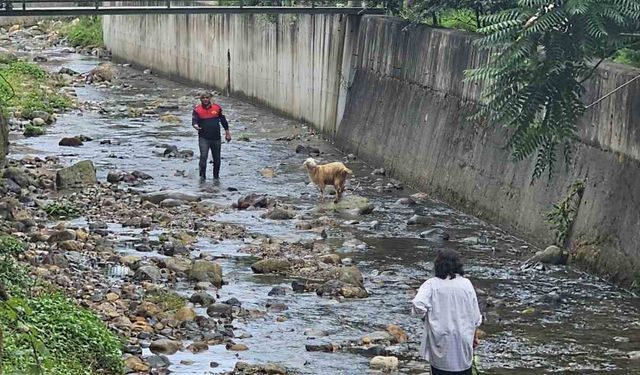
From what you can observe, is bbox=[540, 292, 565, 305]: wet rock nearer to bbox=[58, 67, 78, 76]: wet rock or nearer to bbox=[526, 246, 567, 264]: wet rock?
bbox=[526, 246, 567, 264]: wet rock

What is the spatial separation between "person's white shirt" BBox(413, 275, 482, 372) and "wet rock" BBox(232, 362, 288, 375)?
3.12 meters

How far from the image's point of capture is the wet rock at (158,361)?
1199 cm

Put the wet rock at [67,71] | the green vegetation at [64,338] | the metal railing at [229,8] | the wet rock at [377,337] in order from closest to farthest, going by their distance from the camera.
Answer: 1. the green vegetation at [64,338]
2. the wet rock at [377,337]
3. the metal railing at [229,8]
4. the wet rock at [67,71]

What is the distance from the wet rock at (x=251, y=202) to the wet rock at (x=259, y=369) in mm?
9422

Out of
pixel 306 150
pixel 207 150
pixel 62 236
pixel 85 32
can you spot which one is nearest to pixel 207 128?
pixel 207 150

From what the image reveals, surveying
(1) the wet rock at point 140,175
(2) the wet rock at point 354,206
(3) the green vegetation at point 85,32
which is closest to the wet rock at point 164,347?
(2) the wet rock at point 354,206

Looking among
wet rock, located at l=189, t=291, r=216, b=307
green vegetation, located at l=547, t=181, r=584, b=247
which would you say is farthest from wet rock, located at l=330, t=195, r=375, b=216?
wet rock, located at l=189, t=291, r=216, b=307

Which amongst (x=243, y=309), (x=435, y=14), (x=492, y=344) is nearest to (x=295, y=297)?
(x=243, y=309)

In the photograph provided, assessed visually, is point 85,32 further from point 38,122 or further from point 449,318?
point 449,318

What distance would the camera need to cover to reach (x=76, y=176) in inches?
909

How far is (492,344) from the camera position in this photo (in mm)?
13547

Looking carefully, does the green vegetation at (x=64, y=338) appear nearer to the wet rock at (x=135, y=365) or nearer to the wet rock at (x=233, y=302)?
the wet rock at (x=135, y=365)

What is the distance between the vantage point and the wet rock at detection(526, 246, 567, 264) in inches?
680

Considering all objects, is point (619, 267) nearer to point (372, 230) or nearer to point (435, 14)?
point (372, 230)
